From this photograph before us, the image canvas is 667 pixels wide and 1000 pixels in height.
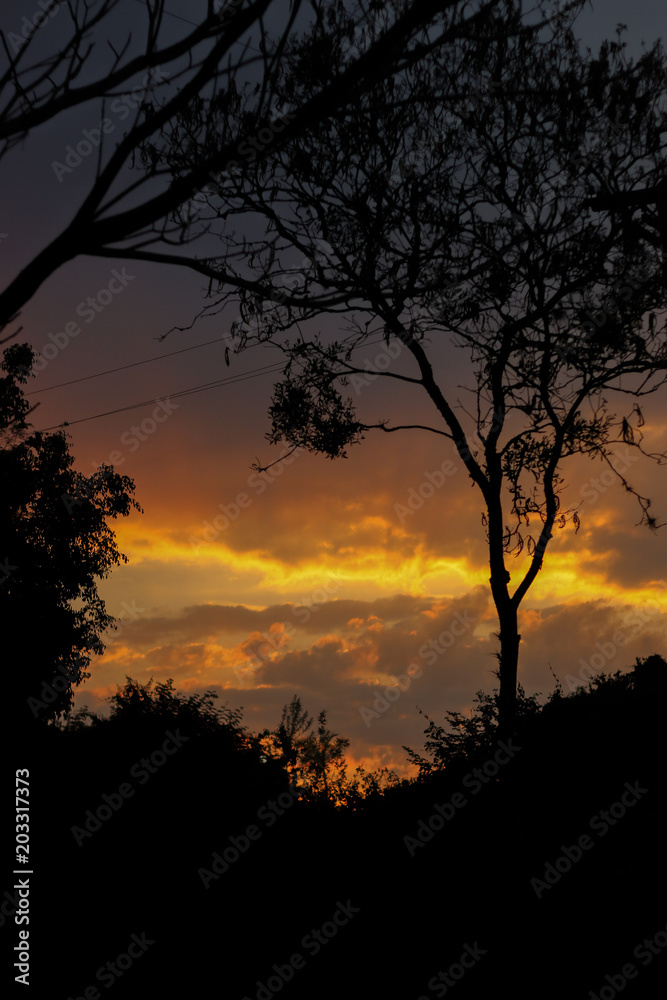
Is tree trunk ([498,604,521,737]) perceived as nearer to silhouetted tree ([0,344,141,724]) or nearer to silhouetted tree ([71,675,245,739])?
silhouetted tree ([71,675,245,739])

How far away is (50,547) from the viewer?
28906 millimetres

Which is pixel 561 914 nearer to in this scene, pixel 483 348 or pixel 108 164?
pixel 483 348

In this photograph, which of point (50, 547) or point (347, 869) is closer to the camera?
point (347, 869)

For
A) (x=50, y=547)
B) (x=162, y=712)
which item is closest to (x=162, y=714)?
(x=162, y=712)

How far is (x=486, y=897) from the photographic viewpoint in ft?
39.7

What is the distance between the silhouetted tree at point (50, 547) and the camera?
24.9 metres

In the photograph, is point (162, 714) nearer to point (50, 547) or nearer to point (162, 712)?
point (162, 712)

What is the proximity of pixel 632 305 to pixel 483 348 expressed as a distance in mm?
2922

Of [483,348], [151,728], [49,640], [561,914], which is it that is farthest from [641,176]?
[49,640]

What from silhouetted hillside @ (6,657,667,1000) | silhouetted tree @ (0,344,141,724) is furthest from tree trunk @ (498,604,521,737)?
silhouetted tree @ (0,344,141,724)

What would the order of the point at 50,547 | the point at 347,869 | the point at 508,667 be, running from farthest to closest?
the point at 50,547, the point at 508,667, the point at 347,869

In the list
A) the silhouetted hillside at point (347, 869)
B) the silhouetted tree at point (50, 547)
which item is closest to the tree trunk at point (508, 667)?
the silhouetted hillside at point (347, 869)

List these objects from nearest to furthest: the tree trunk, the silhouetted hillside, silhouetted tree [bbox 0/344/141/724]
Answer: the silhouetted hillside → the tree trunk → silhouetted tree [bbox 0/344/141/724]

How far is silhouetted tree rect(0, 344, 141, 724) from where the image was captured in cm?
2492
